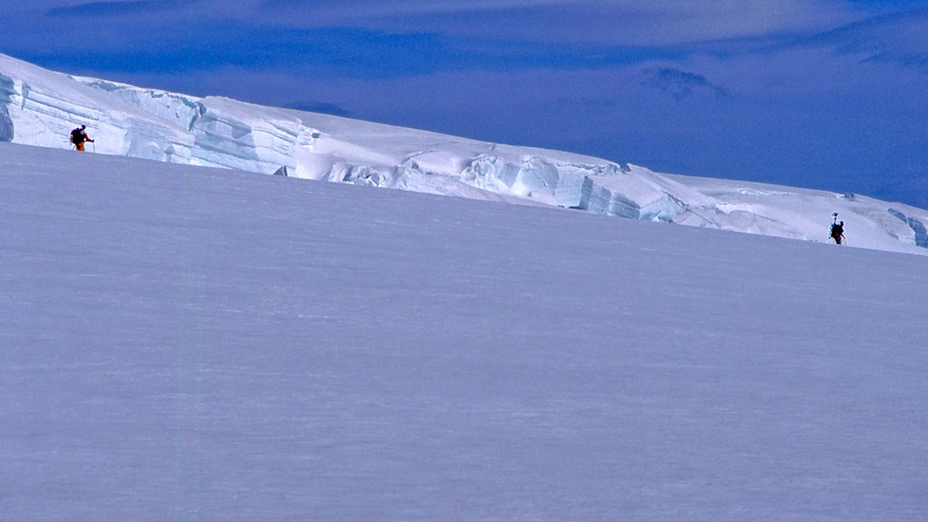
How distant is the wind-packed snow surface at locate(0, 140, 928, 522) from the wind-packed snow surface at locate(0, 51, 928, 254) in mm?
7137

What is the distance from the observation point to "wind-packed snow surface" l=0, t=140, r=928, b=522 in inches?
75.2

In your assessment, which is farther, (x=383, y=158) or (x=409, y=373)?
(x=383, y=158)

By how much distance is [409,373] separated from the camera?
270 cm

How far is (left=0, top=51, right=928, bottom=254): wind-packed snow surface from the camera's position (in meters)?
11.9

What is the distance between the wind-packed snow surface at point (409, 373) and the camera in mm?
1911

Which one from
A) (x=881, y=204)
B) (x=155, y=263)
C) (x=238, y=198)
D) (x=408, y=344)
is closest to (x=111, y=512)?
(x=408, y=344)

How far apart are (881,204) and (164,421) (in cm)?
1907

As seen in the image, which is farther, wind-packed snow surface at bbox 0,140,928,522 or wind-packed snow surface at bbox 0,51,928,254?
wind-packed snow surface at bbox 0,51,928,254

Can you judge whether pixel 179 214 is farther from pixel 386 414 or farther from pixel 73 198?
pixel 386 414

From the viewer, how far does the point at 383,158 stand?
15711mm

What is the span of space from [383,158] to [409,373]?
1318 cm

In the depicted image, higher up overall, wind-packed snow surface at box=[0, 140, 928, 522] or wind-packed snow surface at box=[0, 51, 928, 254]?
wind-packed snow surface at box=[0, 51, 928, 254]

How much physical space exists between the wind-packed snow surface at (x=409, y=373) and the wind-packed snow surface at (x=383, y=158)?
281 inches

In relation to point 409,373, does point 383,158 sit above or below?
above
